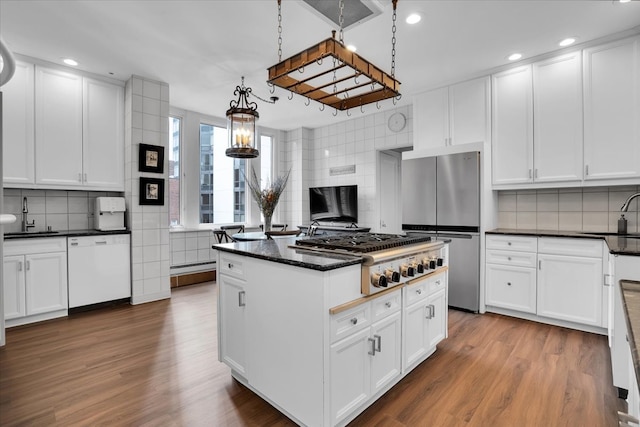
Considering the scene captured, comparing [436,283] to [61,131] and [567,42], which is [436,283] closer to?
[567,42]

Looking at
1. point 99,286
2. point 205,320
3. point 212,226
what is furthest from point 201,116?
point 205,320

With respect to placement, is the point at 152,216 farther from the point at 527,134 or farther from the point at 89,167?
the point at 527,134

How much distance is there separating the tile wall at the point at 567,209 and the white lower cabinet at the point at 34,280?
5.06 m

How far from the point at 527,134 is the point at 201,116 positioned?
15.4 feet

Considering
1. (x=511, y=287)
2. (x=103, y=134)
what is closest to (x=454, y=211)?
(x=511, y=287)

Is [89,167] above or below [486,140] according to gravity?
below

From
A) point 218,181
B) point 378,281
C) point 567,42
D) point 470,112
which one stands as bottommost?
point 378,281

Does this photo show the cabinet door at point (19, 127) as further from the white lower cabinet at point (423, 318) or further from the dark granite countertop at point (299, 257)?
the white lower cabinet at point (423, 318)

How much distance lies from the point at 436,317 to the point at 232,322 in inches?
59.9

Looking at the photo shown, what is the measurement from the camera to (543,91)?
328 cm

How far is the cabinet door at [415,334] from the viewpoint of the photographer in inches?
80.9

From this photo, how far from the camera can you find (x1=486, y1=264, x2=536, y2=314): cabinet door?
3197 millimetres

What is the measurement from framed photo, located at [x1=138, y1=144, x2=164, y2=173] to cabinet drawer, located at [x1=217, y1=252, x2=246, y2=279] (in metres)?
2.46

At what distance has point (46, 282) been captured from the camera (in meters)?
3.30
